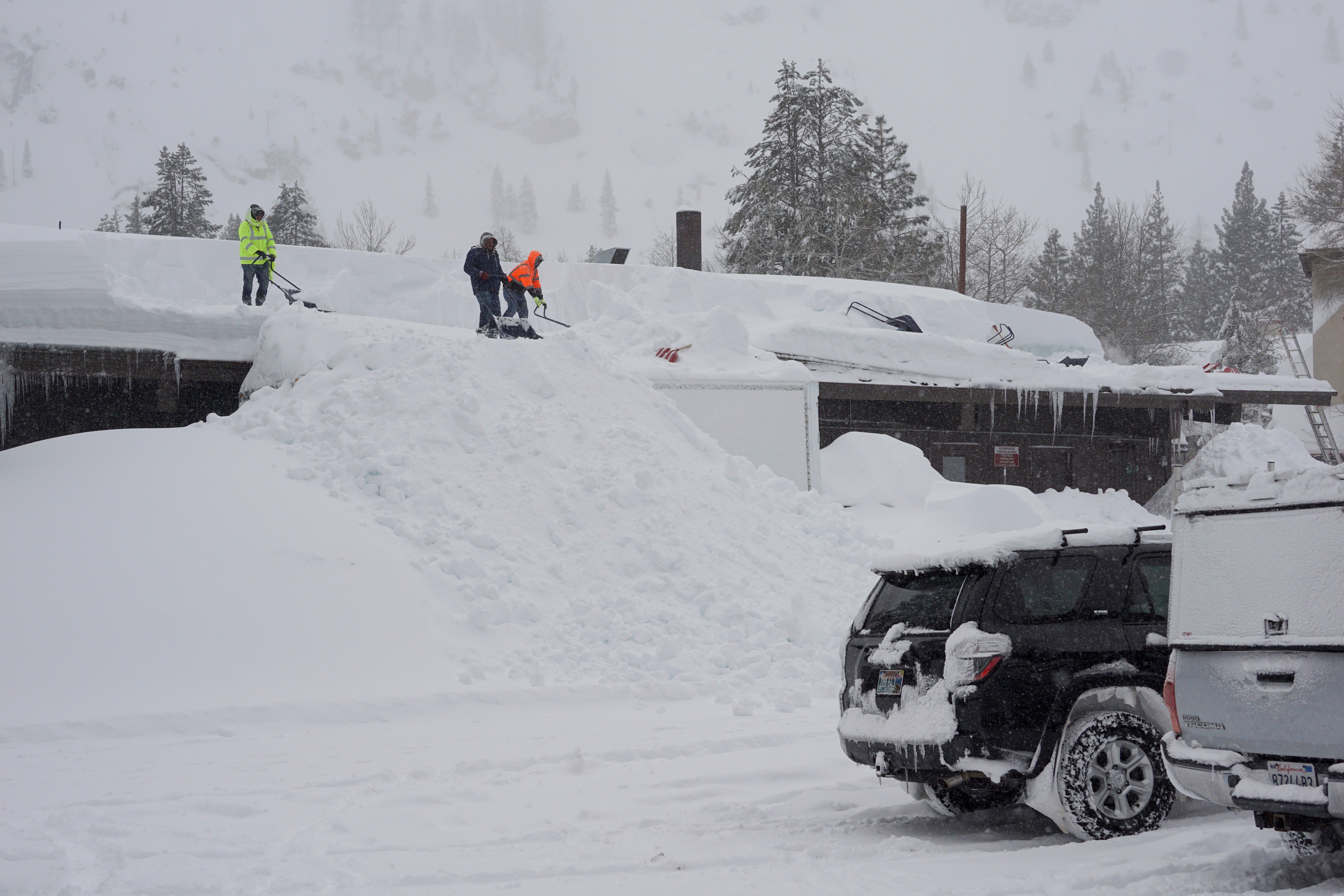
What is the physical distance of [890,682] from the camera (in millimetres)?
5793

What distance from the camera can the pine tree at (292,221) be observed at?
4441 cm

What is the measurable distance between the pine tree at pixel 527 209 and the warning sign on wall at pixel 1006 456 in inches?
4567

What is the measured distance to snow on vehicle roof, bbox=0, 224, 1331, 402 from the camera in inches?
611

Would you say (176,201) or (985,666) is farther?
(176,201)

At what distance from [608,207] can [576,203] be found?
4.41 meters

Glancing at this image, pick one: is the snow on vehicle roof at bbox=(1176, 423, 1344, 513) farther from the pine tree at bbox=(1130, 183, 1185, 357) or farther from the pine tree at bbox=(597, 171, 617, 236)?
the pine tree at bbox=(597, 171, 617, 236)

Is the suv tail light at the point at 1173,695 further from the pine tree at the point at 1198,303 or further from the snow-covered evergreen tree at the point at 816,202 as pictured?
the pine tree at the point at 1198,303

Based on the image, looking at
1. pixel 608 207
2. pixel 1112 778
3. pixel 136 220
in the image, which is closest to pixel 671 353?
pixel 1112 778

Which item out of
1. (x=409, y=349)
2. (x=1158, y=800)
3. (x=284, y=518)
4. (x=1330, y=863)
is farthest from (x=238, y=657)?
(x=1330, y=863)

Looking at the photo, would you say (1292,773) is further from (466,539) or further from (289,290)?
(289,290)

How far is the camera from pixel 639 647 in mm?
10047

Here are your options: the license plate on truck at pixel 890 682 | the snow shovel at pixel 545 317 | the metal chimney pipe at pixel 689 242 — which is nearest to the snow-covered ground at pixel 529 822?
the license plate on truck at pixel 890 682

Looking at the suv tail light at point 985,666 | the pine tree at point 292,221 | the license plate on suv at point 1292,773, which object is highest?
the pine tree at point 292,221

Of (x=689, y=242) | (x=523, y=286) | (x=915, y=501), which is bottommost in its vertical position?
(x=915, y=501)
